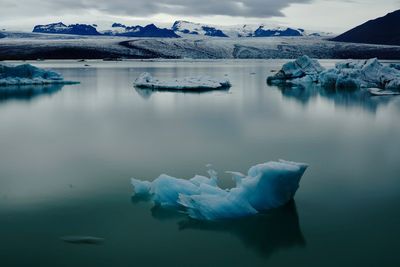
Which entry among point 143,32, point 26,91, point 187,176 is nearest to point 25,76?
point 26,91

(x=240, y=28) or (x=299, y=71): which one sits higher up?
(x=240, y=28)

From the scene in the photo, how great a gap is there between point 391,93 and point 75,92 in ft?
35.3

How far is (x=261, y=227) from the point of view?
11.5ft

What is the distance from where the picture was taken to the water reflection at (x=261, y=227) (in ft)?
10.6

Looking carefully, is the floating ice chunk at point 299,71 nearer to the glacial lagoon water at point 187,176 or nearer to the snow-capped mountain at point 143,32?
the glacial lagoon water at point 187,176

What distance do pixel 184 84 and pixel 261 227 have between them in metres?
12.8

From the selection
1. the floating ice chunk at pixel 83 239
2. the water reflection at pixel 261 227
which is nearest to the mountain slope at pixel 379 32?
the water reflection at pixel 261 227

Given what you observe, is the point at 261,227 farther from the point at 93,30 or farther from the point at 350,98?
the point at 93,30

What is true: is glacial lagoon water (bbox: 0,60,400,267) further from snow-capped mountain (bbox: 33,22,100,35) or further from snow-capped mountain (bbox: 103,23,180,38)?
snow-capped mountain (bbox: 33,22,100,35)

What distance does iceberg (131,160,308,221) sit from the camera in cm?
362

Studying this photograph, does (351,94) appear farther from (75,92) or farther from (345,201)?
(345,201)

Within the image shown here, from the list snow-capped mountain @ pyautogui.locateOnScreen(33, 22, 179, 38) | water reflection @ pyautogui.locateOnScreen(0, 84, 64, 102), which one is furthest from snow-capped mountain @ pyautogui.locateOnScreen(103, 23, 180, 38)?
water reflection @ pyautogui.locateOnScreen(0, 84, 64, 102)

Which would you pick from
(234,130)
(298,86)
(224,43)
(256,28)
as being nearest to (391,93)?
(298,86)

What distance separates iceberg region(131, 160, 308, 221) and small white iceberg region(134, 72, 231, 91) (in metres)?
12.0
